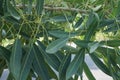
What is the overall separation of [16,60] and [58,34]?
0.42 ft

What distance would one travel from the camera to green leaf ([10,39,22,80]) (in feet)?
2.71

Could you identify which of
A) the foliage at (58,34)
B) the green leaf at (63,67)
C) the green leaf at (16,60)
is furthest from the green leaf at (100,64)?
the green leaf at (16,60)

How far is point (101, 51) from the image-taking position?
3.12 ft

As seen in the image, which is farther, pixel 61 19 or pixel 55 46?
pixel 61 19

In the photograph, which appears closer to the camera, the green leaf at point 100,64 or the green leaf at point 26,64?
the green leaf at point 26,64

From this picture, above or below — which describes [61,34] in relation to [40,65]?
above

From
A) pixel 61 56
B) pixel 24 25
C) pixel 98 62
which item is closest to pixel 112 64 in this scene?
pixel 98 62

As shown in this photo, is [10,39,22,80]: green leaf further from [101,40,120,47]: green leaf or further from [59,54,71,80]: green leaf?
[101,40,120,47]: green leaf

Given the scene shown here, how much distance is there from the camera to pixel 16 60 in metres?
0.85

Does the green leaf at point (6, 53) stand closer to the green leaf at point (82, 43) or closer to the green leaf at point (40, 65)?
the green leaf at point (40, 65)

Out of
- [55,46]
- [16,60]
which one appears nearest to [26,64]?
[16,60]

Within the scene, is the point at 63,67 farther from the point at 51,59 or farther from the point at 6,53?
the point at 6,53

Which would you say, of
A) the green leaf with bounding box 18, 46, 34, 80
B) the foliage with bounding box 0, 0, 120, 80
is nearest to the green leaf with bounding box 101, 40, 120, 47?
the foliage with bounding box 0, 0, 120, 80

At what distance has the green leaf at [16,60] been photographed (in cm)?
82
